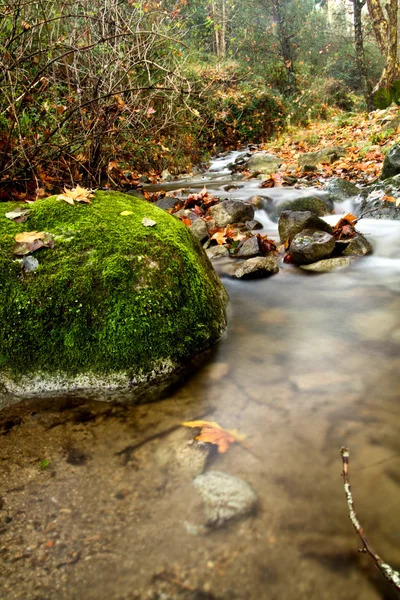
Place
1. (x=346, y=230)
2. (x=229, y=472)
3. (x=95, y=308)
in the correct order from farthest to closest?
(x=346, y=230) → (x=95, y=308) → (x=229, y=472)

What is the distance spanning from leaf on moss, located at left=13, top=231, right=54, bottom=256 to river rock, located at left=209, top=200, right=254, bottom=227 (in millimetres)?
3516

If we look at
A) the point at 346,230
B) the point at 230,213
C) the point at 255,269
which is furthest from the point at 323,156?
the point at 255,269

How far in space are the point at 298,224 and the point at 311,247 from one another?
0.59m

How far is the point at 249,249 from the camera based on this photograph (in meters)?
4.86

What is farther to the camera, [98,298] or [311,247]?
[311,247]

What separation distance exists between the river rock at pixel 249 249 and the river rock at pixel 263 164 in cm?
594

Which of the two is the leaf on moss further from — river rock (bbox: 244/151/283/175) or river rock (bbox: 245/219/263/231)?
river rock (bbox: 244/151/283/175)

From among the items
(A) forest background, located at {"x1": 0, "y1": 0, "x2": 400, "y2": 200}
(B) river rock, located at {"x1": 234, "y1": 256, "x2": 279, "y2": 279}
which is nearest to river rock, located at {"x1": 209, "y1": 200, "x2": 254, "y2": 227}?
(A) forest background, located at {"x1": 0, "y1": 0, "x2": 400, "y2": 200}

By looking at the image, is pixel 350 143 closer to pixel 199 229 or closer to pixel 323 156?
pixel 323 156

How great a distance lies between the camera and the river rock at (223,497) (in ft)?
5.11

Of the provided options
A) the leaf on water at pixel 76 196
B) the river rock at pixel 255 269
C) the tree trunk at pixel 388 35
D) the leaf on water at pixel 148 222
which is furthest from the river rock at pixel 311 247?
the tree trunk at pixel 388 35

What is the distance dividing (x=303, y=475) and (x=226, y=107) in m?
15.6

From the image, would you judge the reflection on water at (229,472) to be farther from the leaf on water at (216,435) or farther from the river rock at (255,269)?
Result: the river rock at (255,269)

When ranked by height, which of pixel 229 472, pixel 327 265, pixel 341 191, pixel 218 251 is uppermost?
pixel 341 191
